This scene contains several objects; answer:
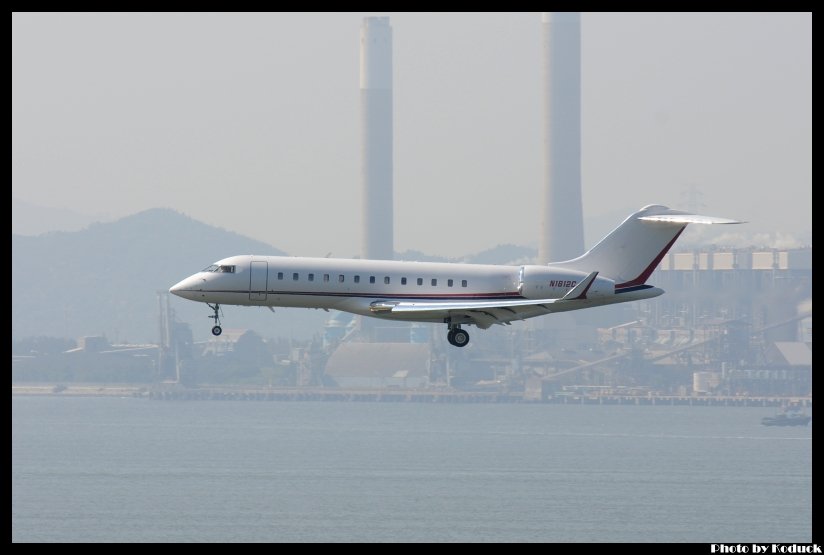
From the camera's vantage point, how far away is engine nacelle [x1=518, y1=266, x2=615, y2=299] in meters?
76.0

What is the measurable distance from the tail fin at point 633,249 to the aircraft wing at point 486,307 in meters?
4.19

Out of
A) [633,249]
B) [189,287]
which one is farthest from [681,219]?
[189,287]

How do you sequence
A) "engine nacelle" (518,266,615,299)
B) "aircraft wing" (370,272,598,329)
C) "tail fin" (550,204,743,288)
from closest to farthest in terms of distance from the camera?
"aircraft wing" (370,272,598,329) < "engine nacelle" (518,266,615,299) < "tail fin" (550,204,743,288)

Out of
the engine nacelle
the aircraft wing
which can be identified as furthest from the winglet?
the engine nacelle

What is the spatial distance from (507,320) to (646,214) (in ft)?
32.6

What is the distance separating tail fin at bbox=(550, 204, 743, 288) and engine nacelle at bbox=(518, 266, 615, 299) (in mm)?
2204

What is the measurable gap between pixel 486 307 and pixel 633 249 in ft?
30.6

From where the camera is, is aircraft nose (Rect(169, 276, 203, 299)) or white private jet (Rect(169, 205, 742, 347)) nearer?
white private jet (Rect(169, 205, 742, 347))

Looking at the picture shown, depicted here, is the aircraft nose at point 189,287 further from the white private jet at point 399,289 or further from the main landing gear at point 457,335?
the main landing gear at point 457,335

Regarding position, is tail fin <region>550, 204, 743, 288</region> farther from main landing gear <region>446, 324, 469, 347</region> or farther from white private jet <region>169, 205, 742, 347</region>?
main landing gear <region>446, 324, 469, 347</region>

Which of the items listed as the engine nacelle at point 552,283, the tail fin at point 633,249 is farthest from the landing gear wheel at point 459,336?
the tail fin at point 633,249

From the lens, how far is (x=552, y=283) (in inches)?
3031

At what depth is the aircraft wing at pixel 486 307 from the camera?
242 feet
